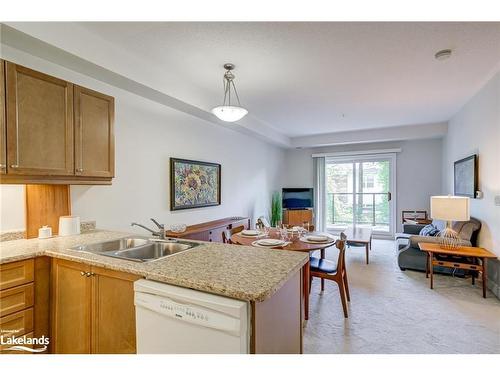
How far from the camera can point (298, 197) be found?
21.5 ft

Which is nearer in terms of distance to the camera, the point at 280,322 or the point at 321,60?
the point at 280,322

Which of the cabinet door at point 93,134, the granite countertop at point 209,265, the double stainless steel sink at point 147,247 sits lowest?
the double stainless steel sink at point 147,247

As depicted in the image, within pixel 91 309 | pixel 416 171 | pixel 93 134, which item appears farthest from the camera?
pixel 416 171

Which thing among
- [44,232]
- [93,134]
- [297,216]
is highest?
[93,134]

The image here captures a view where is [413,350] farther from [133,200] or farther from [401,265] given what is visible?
[133,200]

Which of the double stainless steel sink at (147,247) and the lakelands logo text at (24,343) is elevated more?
the double stainless steel sink at (147,247)

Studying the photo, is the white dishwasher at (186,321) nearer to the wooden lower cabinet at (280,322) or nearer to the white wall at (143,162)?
the wooden lower cabinet at (280,322)

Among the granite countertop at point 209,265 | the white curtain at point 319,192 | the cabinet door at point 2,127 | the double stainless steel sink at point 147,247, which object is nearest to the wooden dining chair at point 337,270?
the granite countertop at point 209,265

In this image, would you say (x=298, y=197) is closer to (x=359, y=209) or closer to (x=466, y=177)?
(x=359, y=209)

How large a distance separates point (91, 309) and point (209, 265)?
781 millimetres

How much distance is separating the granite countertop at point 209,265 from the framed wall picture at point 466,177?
3409 mm

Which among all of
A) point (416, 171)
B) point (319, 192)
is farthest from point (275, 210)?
point (416, 171)

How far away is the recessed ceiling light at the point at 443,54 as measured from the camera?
96.0 inches

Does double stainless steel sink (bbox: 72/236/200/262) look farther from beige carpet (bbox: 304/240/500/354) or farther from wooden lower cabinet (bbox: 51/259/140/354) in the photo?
beige carpet (bbox: 304/240/500/354)
